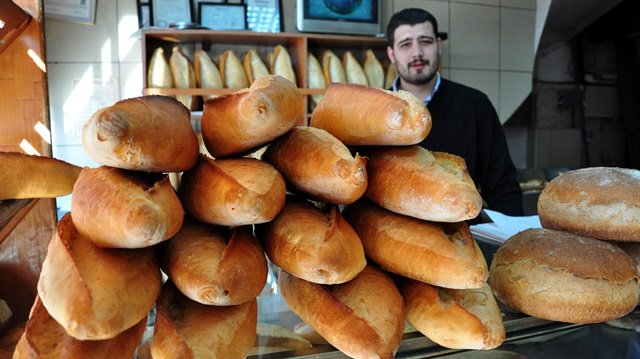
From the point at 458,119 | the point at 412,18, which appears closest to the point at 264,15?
the point at 412,18

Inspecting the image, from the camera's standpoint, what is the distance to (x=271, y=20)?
282 centimetres

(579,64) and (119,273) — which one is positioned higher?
(579,64)

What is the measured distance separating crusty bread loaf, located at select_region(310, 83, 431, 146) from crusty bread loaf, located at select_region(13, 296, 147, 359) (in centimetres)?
31

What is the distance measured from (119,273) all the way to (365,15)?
276cm

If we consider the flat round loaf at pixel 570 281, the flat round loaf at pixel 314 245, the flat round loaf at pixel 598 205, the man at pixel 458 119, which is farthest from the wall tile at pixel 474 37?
the flat round loaf at pixel 314 245

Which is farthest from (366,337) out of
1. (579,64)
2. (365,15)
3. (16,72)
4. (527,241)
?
(579,64)

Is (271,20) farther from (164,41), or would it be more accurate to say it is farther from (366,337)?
(366,337)

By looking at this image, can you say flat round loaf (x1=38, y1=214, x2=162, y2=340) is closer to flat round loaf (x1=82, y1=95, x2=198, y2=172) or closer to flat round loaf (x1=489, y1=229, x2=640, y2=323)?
flat round loaf (x1=82, y1=95, x2=198, y2=172)

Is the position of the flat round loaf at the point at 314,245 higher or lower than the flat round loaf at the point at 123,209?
lower

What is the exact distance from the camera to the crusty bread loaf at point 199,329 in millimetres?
412

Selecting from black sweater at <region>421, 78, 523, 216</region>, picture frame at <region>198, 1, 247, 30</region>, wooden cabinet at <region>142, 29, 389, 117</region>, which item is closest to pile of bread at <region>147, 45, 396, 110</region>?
wooden cabinet at <region>142, 29, 389, 117</region>

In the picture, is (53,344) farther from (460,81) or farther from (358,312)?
(460,81)

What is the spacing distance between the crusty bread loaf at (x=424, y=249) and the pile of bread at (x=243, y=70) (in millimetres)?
2067

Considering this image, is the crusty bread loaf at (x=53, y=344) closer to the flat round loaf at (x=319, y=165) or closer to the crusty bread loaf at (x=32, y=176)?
the flat round loaf at (x=319, y=165)
